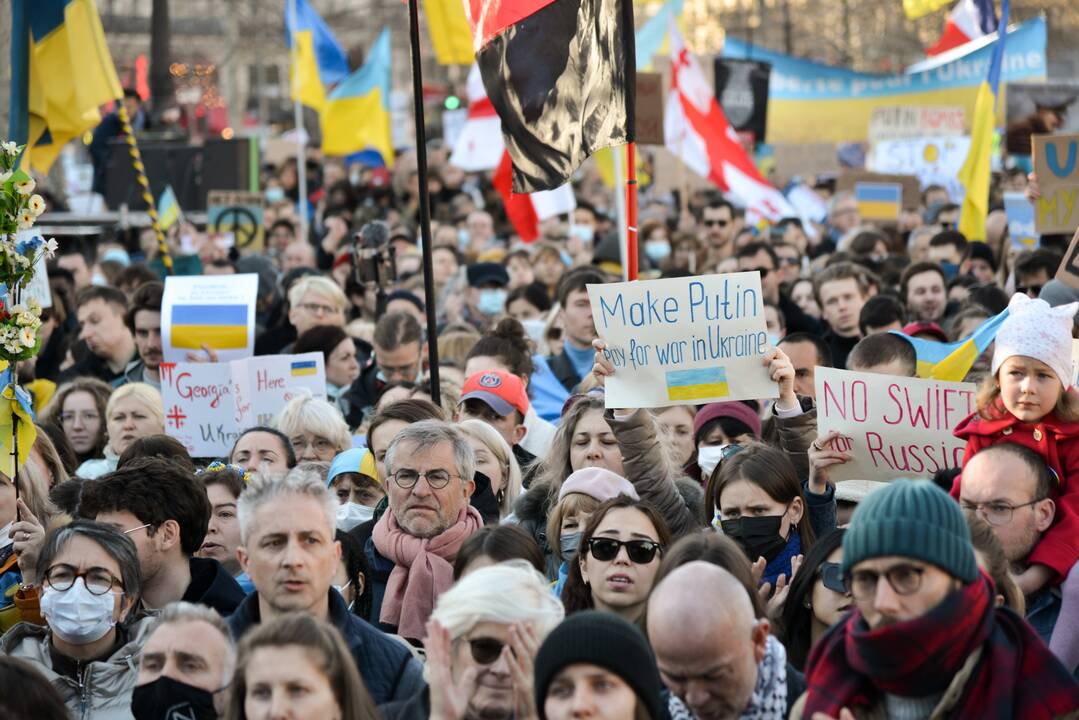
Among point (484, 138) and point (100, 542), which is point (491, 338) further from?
point (484, 138)

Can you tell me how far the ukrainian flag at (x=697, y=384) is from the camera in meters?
6.27

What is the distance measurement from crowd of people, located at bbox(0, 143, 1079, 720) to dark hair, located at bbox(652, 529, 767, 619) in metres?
0.01

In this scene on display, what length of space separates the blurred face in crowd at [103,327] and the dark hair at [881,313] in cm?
412

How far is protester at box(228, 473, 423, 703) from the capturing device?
479 centimetres

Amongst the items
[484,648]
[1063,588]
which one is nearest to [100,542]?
[484,648]

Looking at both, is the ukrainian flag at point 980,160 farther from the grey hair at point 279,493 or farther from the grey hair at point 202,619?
the grey hair at point 202,619

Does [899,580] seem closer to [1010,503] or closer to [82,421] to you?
[1010,503]

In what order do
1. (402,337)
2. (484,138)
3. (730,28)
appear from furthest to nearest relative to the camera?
(730,28), (484,138), (402,337)

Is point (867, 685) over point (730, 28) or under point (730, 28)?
under

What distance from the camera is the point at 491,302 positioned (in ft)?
41.0

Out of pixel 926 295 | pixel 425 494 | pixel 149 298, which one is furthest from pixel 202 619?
pixel 926 295

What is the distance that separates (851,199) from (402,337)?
345 inches

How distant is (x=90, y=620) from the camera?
5098 millimetres

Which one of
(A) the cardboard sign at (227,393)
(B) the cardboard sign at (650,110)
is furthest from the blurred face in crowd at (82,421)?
(B) the cardboard sign at (650,110)
